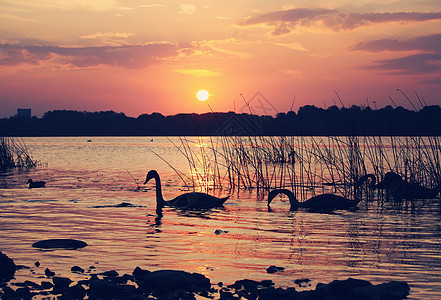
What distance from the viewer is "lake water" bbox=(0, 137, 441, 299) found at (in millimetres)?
8500

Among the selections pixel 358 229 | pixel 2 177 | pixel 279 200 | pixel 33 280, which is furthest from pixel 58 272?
pixel 2 177

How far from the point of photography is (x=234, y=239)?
37.1ft

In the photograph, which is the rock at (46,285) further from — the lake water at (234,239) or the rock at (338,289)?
the rock at (338,289)

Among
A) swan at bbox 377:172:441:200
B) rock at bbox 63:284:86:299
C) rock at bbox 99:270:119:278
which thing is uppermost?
swan at bbox 377:172:441:200

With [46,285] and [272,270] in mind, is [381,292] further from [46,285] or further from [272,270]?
[46,285]

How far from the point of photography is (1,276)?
314 inches

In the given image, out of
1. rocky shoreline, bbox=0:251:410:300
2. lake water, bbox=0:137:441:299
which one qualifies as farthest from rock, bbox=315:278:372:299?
lake water, bbox=0:137:441:299

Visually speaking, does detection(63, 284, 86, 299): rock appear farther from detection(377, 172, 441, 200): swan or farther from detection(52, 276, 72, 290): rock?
detection(377, 172, 441, 200): swan

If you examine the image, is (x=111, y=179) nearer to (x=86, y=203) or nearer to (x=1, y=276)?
(x=86, y=203)

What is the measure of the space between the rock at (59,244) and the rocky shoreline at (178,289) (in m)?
2.40

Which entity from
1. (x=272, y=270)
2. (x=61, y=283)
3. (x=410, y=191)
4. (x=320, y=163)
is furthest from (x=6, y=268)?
(x=320, y=163)

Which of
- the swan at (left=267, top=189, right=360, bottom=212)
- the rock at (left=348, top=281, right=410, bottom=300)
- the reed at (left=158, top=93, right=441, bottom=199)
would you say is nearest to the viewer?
the rock at (left=348, top=281, right=410, bottom=300)

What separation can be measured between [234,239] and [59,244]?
3648 mm

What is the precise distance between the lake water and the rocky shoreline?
1.28ft
